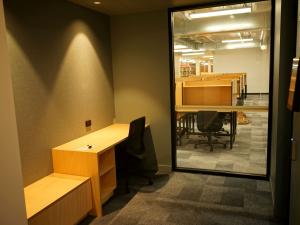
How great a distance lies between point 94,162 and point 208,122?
262cm

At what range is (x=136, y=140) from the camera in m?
3.59

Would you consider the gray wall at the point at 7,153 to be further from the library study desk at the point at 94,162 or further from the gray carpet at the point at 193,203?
the gray carpet at the point at 193,203

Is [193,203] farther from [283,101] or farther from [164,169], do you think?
[283,101]

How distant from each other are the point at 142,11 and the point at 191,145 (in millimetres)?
2844

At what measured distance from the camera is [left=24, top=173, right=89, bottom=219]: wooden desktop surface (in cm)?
228

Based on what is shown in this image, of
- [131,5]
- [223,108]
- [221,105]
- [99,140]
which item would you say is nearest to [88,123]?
[99,140]

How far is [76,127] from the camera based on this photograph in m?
3.49

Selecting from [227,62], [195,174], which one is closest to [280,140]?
[195,174]

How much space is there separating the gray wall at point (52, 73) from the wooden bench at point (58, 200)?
186 mm

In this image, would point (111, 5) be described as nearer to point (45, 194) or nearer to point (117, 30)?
point (117, 30)

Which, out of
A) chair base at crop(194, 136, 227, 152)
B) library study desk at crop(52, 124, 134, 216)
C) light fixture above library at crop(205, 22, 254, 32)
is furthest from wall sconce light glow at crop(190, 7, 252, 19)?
chair base at crop(194, 136, 227, 152)

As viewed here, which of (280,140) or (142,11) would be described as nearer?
(280,140)

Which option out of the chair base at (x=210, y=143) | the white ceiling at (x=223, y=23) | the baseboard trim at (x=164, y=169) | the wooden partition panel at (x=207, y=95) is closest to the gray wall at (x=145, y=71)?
the baseboard trim at (x=164, y=169)

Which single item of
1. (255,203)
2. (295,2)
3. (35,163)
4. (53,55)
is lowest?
(255,203)
